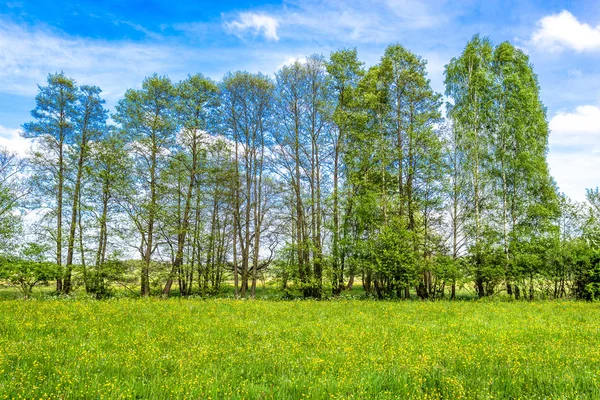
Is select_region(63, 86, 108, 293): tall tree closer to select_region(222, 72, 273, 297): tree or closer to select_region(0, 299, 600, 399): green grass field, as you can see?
select_region(222, 72, 273, 297): tree

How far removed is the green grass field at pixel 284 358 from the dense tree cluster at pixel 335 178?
13410mm

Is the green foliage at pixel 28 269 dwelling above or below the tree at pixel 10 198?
below

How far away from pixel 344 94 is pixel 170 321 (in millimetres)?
20742

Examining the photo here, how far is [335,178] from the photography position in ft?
84.0

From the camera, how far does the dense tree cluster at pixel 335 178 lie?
23.1m

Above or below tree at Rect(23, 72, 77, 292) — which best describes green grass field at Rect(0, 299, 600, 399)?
below

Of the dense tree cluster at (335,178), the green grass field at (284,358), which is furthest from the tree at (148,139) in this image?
the green grass field at (284,358)

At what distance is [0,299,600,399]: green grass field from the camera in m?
4.75

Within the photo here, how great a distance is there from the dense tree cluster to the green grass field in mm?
13410

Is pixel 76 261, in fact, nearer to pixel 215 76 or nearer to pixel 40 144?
pixel 40 144

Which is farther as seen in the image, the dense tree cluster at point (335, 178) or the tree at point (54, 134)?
the tree at point (54, 134)

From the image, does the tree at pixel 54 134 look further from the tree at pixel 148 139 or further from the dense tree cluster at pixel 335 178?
the tree at pixel 148 139

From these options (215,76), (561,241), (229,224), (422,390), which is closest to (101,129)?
(215,76)

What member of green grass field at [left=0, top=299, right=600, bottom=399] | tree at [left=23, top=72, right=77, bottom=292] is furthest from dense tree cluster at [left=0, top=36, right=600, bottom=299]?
green grass field at [left=0, top=299, right=600, bottom=399]
